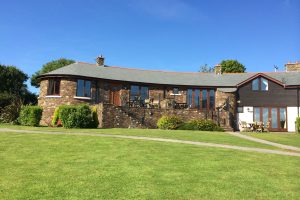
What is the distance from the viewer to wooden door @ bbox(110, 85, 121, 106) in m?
33.3

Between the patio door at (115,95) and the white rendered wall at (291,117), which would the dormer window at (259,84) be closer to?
the white rendered wall at (291,117)

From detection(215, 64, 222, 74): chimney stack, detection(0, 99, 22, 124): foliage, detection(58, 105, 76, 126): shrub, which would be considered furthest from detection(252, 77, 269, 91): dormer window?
detection(0, 99, 22, 124): foliage

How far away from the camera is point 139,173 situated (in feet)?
29.7

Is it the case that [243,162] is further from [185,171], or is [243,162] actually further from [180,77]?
[180,77]

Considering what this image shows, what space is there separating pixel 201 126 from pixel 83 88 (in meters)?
12.3

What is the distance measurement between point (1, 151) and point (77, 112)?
1174 cm

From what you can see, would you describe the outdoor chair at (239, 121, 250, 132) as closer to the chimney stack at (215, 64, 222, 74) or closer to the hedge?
the hedge

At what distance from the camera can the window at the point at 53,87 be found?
102 ft

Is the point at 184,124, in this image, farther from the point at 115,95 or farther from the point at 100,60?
the point at 100,60

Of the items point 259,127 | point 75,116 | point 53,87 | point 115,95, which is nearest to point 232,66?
point 259,127

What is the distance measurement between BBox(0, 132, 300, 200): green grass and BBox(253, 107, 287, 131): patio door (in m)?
22.0

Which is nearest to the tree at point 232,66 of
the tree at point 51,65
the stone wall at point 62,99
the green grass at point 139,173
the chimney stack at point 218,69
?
the chimney stack at point 218,69

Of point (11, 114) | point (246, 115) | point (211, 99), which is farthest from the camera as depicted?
point (211, 99)

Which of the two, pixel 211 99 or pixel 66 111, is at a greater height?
pixel 211 99
